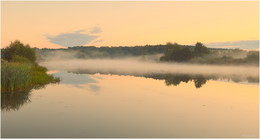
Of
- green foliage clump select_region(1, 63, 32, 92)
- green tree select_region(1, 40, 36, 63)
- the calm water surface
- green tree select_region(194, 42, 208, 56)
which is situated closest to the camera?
the calm water surface

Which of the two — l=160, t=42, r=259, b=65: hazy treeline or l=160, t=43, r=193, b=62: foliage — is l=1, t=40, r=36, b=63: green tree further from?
l=160, t=43, r=193, b=62: foliage

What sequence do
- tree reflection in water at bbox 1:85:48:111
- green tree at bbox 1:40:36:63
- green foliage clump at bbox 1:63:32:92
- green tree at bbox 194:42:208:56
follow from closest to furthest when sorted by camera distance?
tree reflection in water at bbox 1:85:48:111, green foliage clump at bbox 1:63:32:92, green tree at bbox 1:40:36:63, green tree at bbox 194:42:208:56

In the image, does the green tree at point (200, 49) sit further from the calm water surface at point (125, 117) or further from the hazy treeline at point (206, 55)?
the calm water surface at point (125, 117)

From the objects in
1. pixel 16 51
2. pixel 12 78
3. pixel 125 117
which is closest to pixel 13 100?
pixel 12 78

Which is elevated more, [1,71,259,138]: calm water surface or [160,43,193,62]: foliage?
[160,43,193,62]: foliage

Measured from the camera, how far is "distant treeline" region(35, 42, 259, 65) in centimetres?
8006

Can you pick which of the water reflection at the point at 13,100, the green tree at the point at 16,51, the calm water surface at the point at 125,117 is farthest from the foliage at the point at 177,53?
the water reflection at the point at 13,100

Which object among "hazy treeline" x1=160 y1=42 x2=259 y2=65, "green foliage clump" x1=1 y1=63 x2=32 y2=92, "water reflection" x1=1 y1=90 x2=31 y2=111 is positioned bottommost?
"water reflection" x1=1 y1=90 x2=31 y2=111

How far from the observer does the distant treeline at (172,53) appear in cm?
8006

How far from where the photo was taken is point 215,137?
11133 millimetres

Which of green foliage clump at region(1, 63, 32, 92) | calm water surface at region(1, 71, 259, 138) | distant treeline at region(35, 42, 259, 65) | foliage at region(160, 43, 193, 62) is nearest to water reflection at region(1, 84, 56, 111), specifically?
calm water surface at region(1, 71, 259, 138)

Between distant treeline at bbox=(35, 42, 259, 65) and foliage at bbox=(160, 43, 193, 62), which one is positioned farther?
foliage at bbox=(160, 43, 193, 62)

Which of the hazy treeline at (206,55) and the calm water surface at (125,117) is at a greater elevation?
the hazy treeline at (206,55)

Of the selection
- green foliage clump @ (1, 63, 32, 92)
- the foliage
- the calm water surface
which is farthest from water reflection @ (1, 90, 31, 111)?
the foliage
